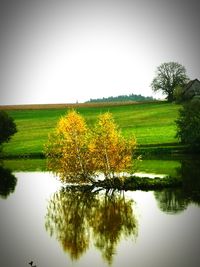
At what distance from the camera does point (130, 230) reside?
110 ft

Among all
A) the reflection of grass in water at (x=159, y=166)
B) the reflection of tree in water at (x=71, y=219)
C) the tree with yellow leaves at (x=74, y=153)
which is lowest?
the reflection of grass in water at (x=159, y=166)

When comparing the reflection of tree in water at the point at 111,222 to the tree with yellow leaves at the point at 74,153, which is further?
the tree with yellow leaves at the point at 74,153

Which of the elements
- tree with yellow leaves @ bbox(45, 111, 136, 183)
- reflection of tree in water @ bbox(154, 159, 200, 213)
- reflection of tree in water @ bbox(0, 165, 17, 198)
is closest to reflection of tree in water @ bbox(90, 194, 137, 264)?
reflection of tree in water @ bbox(154, 159, 200, 213)

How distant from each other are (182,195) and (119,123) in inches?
3066

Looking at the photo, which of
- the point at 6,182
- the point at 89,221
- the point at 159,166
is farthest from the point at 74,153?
the point at 159,166

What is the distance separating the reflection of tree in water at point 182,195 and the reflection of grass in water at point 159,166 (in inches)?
105

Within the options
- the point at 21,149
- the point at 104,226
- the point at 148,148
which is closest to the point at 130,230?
the point at 104,226

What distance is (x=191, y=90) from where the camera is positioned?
14838 centimetres

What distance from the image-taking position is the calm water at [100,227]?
91.1ft

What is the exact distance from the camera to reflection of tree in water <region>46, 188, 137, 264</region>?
30.8 meters

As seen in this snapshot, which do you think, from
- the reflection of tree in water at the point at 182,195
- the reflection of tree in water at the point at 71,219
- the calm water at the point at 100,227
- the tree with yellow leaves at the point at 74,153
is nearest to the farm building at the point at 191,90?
the reflection of tree in water at the point at 182,195

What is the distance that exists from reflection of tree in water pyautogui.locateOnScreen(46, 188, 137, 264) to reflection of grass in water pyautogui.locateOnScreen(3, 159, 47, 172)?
24571 mm

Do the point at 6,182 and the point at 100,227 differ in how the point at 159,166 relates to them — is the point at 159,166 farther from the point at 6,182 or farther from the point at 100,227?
the point at 100,227

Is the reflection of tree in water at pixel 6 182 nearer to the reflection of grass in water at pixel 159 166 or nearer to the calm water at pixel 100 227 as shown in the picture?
the calm water at pixel 100 227
